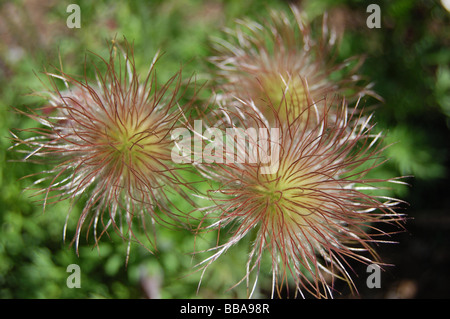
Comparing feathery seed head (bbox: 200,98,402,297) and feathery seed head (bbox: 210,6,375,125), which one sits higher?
feathery seed head (bbox: 210,6,375,125)

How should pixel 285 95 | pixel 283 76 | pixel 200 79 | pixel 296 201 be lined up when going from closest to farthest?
pixel 296 201 → pixel 285 95 → pixel 283 76 → pixel 200 79

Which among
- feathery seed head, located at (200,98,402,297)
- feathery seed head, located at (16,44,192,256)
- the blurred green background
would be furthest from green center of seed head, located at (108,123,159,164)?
the blurred green background

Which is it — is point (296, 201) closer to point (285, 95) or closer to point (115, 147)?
point (285, 95)

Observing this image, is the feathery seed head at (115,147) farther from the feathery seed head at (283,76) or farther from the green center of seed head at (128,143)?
the feathery seed head at (283,76)

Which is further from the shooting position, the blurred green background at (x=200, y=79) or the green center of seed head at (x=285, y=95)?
the blurred green background at (x=200, y=79)

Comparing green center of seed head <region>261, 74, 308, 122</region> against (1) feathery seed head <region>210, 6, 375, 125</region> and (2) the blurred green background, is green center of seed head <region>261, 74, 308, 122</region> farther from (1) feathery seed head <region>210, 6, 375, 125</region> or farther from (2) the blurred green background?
(2) the blurred green background

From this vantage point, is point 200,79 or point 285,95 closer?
point 285,95

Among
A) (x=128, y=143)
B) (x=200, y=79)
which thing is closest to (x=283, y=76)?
(x=200, y=79)

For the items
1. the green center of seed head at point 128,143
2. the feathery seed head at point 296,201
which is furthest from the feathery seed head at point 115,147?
the feathery seed head at point 296,201
